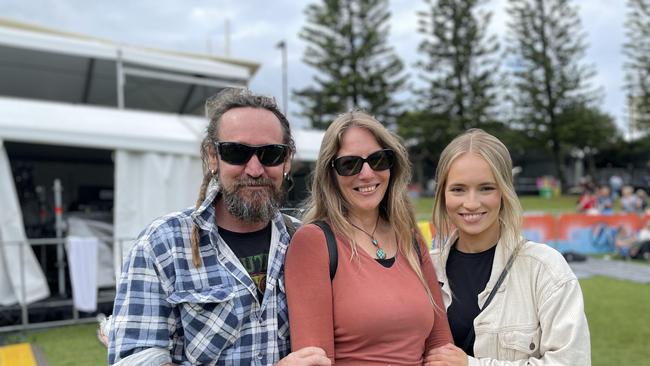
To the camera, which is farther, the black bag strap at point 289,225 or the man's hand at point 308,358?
the black bag strap at point 289,225

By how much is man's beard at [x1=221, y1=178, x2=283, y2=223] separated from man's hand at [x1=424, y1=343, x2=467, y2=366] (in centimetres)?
78

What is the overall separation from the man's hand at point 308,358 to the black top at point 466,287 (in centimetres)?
64

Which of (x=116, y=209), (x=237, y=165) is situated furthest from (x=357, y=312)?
(x=116, y=209)

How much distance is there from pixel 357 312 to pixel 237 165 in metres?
0.68

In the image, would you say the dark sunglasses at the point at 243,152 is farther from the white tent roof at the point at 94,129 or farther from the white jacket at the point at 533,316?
the white tent roof at the point at 94,129

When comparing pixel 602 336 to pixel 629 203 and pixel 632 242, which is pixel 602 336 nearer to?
pixel 632 242

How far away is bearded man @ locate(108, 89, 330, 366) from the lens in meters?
1.50

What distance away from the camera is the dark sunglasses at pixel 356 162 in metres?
1.82

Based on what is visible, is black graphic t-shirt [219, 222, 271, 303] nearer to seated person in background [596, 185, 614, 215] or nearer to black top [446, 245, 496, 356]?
black top [446, 245, 496, 356]

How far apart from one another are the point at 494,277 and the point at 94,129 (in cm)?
533

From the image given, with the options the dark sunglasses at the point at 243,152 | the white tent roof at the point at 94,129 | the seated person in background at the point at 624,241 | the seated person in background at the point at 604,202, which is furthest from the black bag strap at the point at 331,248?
the seated person in background at the point at 604,202

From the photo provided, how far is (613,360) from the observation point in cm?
436

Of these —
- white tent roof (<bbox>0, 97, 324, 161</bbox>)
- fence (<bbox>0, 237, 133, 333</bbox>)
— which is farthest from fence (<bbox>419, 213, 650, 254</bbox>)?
fence (<bbox>0, 237, 133, 333</bbox>)

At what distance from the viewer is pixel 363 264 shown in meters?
1.71
